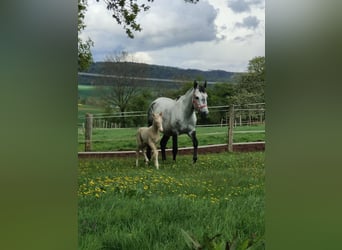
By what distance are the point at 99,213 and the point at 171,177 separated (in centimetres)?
35

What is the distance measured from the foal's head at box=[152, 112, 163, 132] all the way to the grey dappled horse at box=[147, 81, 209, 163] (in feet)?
0.05

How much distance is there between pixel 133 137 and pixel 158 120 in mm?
133

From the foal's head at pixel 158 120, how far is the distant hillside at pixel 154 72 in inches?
6.1

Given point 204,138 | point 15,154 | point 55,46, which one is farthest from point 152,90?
point 15,154

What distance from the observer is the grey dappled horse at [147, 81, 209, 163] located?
1897mm

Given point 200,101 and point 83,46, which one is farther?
point 200,101

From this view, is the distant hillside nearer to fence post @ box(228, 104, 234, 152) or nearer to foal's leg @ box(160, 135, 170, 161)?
fence post @ box(228, 104, 234, 152)

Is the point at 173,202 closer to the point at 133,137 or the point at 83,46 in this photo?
the point at 133,137

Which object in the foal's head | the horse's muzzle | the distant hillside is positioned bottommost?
the foal's head

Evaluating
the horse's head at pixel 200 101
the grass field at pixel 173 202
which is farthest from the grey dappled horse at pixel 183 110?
the grass field at pixel 173 202

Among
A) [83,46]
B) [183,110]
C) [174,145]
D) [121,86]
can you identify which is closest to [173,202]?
[174,145]

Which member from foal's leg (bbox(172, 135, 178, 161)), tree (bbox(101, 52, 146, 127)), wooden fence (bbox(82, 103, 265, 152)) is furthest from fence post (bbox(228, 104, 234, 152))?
tree (bbox(101, 52, 146, 127))

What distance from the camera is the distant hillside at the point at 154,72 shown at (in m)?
1.84

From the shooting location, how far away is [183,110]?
6.29 feet
